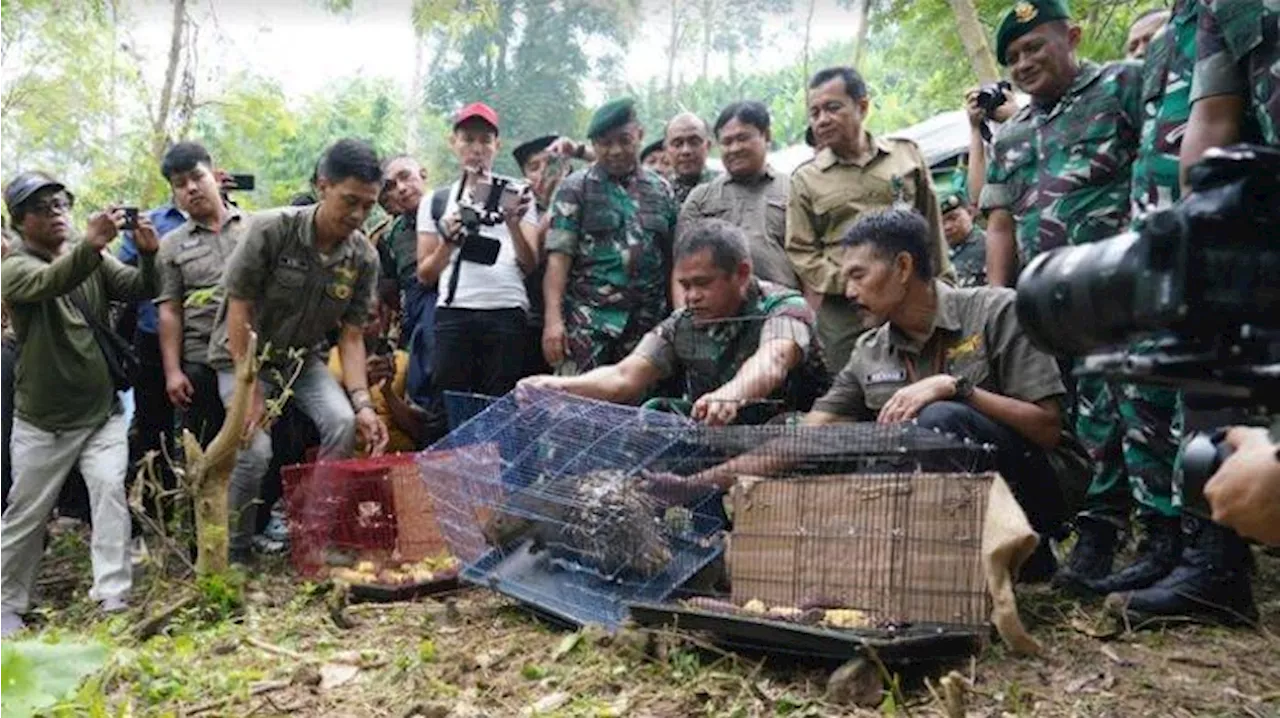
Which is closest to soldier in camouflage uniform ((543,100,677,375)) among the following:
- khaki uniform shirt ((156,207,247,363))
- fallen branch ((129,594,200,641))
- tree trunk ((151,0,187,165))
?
khaki uniform shirt ((156,207,247,363))

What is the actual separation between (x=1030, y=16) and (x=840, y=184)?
3.33 ft

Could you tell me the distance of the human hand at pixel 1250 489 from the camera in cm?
167

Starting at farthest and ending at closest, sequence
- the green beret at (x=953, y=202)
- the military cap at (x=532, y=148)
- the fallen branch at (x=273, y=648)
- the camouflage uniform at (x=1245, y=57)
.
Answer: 1. the military cap at (x=532, y=148)
2. the green beret at (x=953, y=202)
3. the fallen branch at (x=273, y=648)
4. the camouflage uniform at (x=1245, y=57)

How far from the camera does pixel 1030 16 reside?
13.1 feet

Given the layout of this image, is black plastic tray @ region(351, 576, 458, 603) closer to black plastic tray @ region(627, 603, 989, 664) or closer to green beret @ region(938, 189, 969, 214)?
black plastic tray @ region(627, 603, 989, 664)

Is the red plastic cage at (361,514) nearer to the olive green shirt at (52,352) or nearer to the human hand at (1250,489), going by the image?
the olive green shirt at (52,352)

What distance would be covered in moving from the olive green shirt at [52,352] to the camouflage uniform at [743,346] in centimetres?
240

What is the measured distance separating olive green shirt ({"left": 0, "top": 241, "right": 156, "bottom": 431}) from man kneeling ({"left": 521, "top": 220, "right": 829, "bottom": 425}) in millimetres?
2128

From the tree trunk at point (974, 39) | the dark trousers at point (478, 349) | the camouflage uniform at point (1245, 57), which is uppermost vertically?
the tree trunk at point (974, 39)

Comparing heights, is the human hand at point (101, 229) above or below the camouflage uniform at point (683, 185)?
below

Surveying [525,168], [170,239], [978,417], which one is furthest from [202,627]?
[525,168]

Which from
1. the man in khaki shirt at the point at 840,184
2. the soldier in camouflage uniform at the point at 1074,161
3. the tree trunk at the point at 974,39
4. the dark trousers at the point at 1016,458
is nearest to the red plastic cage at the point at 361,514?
the man in khaki shirt at the point at 840,184

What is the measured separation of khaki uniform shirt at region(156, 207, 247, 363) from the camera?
17.1 feet

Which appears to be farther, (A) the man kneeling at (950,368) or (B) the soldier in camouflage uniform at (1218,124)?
(A) the man kneeling at (950,368)
